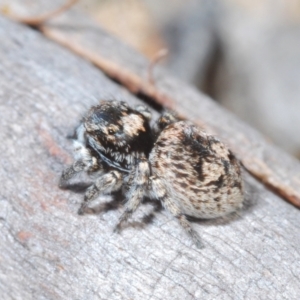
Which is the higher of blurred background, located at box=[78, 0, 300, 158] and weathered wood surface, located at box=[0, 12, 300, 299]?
weathered wood surface, located at box=[0, 12, 300, 299]

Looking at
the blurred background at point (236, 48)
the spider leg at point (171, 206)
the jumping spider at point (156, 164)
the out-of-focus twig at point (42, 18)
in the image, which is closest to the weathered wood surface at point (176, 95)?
the out-of-focus twig at point (42, 18)

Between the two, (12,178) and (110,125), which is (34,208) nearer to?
(12,178)

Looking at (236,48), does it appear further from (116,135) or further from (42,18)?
(116,135)

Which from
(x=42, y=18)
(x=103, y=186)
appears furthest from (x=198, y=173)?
(x=42, y=18)

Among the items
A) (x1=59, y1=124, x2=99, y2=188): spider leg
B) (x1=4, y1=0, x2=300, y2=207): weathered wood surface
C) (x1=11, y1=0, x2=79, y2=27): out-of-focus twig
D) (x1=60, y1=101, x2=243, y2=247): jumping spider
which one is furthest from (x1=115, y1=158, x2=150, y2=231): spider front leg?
(x1=11, y1=0, x2=79, y2=27): out-of-focus twig

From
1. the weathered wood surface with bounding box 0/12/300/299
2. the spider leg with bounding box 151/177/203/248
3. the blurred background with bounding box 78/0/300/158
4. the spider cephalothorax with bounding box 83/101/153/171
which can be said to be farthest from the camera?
the blurred background with bounding box 78/0/300/158

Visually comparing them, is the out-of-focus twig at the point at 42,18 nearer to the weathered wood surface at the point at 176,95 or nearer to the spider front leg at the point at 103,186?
the weathered wood surface at the point at 176,95

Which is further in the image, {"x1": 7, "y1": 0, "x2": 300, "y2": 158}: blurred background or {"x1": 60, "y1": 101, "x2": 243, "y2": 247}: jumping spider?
{"x1": 7, "y1": 0, "x2": 300, "y2": 158}: blurred background

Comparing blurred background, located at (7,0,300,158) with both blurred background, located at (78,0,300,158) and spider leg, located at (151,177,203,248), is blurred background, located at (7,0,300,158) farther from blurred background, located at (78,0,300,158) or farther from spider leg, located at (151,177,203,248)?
spider leg, located at (151,177,203,248)
